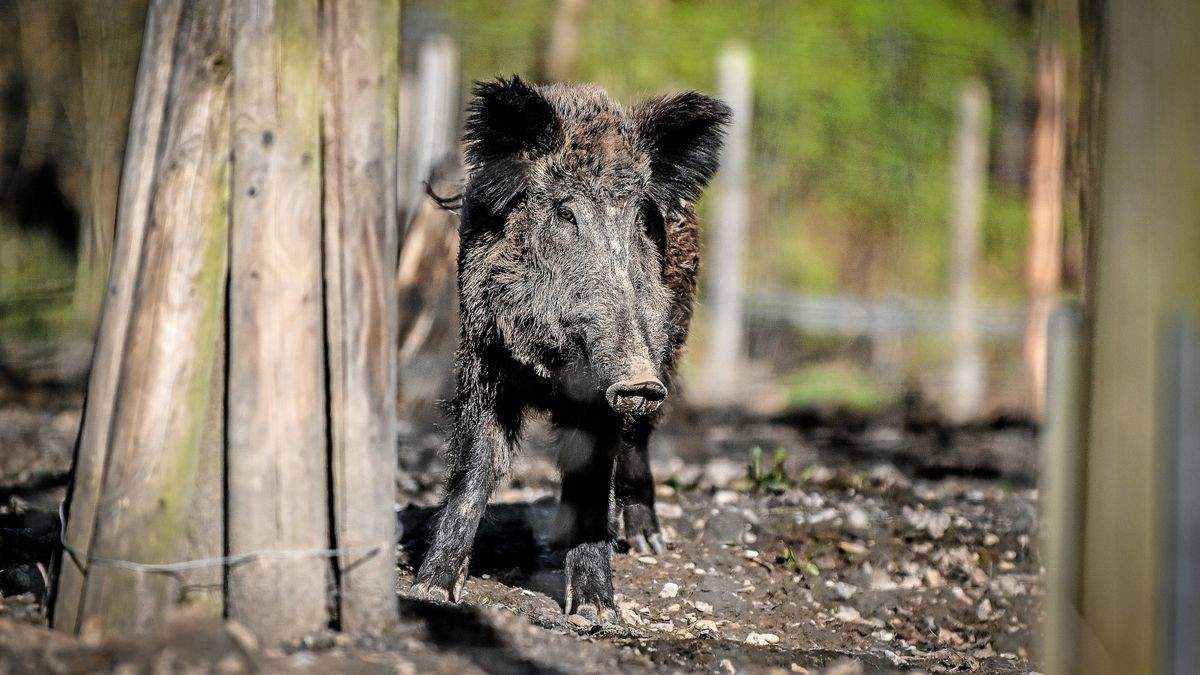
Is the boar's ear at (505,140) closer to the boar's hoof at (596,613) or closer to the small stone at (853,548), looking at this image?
the boar's hoof at (596,613)

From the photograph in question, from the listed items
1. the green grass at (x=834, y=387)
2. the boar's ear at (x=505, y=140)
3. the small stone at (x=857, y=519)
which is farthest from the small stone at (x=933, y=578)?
the green grass at (x=834, y=387)

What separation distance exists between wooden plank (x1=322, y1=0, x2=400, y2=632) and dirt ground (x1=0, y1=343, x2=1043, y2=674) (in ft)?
1.12

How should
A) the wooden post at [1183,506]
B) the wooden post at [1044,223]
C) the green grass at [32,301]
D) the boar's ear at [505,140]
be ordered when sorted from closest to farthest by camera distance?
the wooden post at [1183,506] → the boar's ear at [505,140] → the wooden post at [1044,223] → the green grass at [32,301]

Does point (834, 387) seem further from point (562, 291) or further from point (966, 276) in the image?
point (562, 291)

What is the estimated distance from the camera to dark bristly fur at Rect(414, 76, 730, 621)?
4660 mm

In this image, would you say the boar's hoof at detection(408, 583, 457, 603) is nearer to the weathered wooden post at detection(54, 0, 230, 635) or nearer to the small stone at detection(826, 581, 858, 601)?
the weathered wooden post at detection(54, 0, 230, 635)

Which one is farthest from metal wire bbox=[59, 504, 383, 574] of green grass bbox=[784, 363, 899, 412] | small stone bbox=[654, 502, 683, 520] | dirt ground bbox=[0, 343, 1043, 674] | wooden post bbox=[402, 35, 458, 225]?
green grass bbox=[784, 363, 899, 412]

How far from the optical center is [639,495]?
19.3 feet

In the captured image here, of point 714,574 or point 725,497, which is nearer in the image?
point 714,574

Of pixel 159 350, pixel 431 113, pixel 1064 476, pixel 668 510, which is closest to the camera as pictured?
pixel 1064 476

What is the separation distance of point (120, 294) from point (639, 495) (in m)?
3.33

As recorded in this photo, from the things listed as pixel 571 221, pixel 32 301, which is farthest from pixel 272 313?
pixel 32 301

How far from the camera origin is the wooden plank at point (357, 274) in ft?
9.85

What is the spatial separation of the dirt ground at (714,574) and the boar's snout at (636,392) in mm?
807
